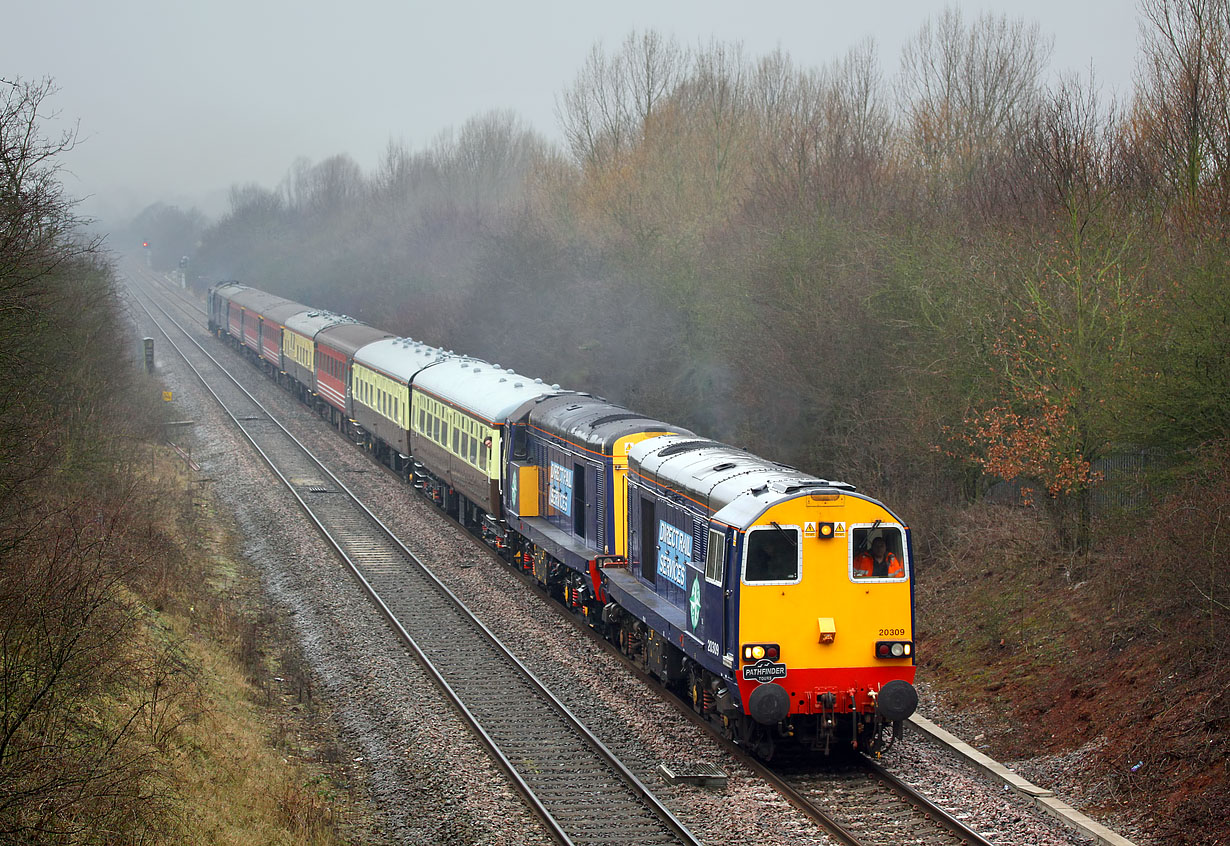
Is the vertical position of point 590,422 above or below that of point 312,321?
below

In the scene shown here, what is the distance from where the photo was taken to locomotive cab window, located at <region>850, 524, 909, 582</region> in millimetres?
12633

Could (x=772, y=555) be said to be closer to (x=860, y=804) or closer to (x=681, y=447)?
(x=860, y=804)

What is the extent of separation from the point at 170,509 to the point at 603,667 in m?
13.1

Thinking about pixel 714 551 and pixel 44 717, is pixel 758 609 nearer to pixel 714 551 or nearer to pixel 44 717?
pixel 714 551

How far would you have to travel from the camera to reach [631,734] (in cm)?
1418

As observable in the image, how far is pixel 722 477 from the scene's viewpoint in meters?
13.8

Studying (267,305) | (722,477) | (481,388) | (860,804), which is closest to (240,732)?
(722,477)

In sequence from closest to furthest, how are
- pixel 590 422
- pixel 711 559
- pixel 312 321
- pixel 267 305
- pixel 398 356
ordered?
pixel 711 559
pixel 590 422
pixel 398 356
pixel 312 321
pixel 267 305

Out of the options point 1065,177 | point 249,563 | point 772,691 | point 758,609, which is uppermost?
point 1065,177

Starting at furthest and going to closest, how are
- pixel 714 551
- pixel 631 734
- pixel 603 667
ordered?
1. pixel 603 667
2. pixel 631 734
3. pixel 714 551

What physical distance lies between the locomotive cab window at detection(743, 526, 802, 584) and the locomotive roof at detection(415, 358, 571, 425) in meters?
10.5

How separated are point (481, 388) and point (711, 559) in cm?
1295

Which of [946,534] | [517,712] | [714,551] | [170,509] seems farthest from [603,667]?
[170,509]

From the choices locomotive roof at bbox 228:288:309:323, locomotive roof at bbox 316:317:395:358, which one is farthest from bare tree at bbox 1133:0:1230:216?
locomotive roof at bbox 228:288:309:323
